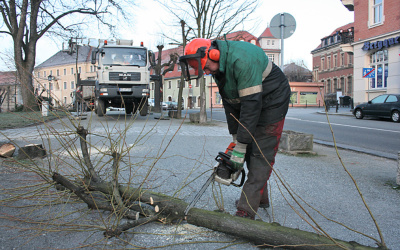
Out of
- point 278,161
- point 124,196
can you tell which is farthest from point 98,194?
point 278,161

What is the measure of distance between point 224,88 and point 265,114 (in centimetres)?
43

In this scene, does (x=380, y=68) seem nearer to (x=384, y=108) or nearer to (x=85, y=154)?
(x=384, y=108)

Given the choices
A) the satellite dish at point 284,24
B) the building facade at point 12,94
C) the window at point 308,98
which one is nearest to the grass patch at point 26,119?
the building facade at point 12,94

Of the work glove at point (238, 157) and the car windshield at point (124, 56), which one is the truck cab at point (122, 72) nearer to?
the car windshield at point (124, 56)

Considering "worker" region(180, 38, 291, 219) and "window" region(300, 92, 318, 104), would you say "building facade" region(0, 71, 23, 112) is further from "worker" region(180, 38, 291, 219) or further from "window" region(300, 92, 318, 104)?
"window" region(300, 92, 318, 104)

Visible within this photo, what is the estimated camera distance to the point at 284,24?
8633mm

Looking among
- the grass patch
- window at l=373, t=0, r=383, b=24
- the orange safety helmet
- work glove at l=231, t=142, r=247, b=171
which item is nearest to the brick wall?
window at l=373, t=0, r=383, b=24

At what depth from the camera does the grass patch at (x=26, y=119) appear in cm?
325

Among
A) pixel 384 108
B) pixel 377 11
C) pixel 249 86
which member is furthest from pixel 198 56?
pixel 377 11

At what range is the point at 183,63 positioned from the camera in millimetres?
2834

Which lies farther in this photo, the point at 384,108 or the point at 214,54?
the point at 384,108

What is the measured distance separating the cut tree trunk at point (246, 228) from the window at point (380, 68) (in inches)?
1003

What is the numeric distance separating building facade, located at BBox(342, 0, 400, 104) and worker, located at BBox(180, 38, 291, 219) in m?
→ 21.1

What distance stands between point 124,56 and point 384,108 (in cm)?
1325
